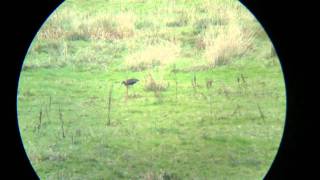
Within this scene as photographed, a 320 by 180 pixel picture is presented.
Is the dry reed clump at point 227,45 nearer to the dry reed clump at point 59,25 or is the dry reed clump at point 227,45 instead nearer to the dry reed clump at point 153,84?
the dry reed clump at point 153,84

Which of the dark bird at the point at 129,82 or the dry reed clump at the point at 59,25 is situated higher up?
the dry reed clump at the point at 59,25

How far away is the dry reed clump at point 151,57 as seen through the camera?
2816 millimetres

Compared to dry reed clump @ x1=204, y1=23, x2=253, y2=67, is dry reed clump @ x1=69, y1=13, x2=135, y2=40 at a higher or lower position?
higher

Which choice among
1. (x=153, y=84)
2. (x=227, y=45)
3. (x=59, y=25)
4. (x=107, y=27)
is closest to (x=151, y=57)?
(x=153, y=84)

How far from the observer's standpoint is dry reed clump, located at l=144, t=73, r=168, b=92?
283 centimetres

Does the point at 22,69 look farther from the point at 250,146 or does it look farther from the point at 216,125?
the point at 250,146

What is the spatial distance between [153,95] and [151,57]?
0.19m

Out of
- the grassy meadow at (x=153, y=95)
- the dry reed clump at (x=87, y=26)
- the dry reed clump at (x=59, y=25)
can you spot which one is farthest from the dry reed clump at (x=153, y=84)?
the dry reed clump at (x=59, y=25)

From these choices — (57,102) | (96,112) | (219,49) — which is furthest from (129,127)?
(219,49)

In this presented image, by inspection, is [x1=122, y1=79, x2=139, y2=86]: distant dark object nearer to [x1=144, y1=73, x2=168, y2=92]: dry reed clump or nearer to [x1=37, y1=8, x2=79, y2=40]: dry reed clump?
[x1=144, y1=73, x2=168, y2=92]: dry reed clump

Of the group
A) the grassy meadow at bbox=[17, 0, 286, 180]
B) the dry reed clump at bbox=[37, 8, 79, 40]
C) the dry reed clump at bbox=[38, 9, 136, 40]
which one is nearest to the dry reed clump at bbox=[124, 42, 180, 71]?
the grassy meadow at bbox=[17, 0, 286, 180]

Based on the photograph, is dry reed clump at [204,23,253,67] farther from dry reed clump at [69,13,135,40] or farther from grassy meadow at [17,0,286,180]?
dry reed clump at [69,13,135,40]

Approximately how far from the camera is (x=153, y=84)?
2.83 m

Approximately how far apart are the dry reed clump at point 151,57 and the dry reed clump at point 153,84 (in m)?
0.05
